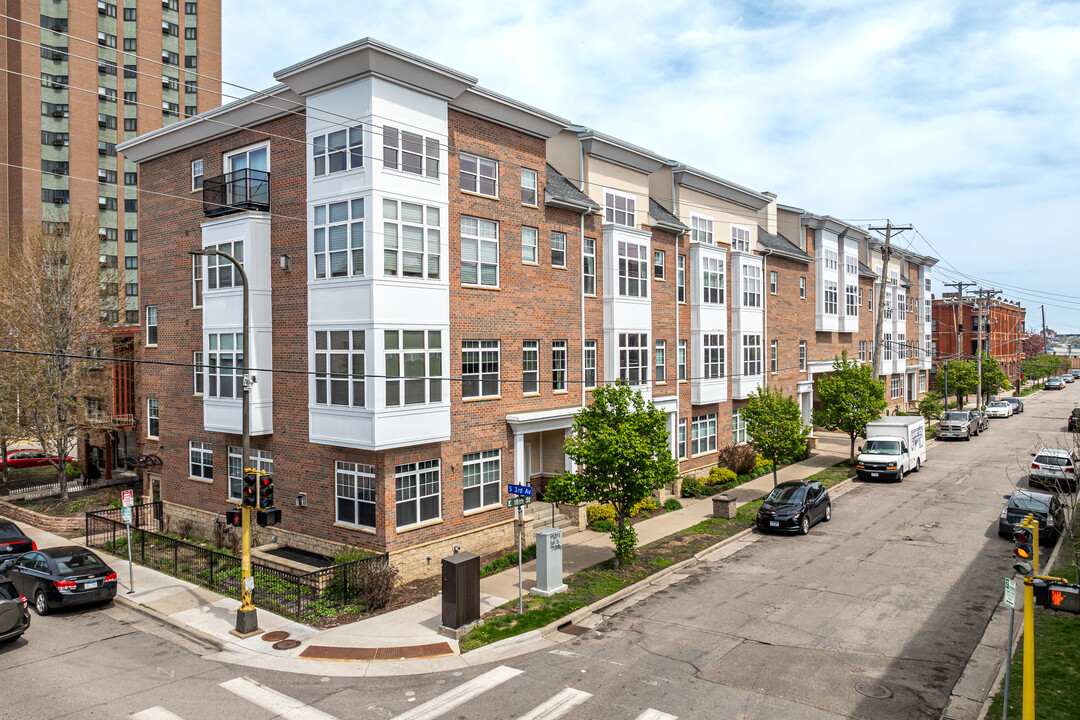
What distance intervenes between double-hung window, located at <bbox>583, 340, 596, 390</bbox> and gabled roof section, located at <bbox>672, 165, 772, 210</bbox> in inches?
409

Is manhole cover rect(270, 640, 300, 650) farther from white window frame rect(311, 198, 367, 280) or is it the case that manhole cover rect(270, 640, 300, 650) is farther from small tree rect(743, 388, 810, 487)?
small tree rect(743, 388, 810, 487)

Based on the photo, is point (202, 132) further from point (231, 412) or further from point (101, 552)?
point (101, 552)

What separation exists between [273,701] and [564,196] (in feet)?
62.5

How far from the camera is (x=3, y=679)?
13.7m

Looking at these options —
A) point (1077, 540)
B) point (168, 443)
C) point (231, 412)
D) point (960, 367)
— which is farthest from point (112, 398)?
point (960, 367)

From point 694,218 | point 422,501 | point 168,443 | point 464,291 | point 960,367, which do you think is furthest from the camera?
point 960,367

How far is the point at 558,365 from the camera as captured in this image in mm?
25875

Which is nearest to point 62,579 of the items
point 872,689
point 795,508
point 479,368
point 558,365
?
point 479,368

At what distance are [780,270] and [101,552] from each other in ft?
120

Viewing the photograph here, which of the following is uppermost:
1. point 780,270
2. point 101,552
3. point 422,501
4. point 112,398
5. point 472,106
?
point 472,106

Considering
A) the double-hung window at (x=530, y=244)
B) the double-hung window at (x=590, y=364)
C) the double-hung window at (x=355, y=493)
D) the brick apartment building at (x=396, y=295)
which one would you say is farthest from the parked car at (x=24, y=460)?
the double-hung window at (x=530, y=244)

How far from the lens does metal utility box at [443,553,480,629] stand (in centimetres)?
1573

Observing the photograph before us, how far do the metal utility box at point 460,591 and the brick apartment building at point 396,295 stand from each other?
3.88 metres

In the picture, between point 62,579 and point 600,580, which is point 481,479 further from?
point 62,579
